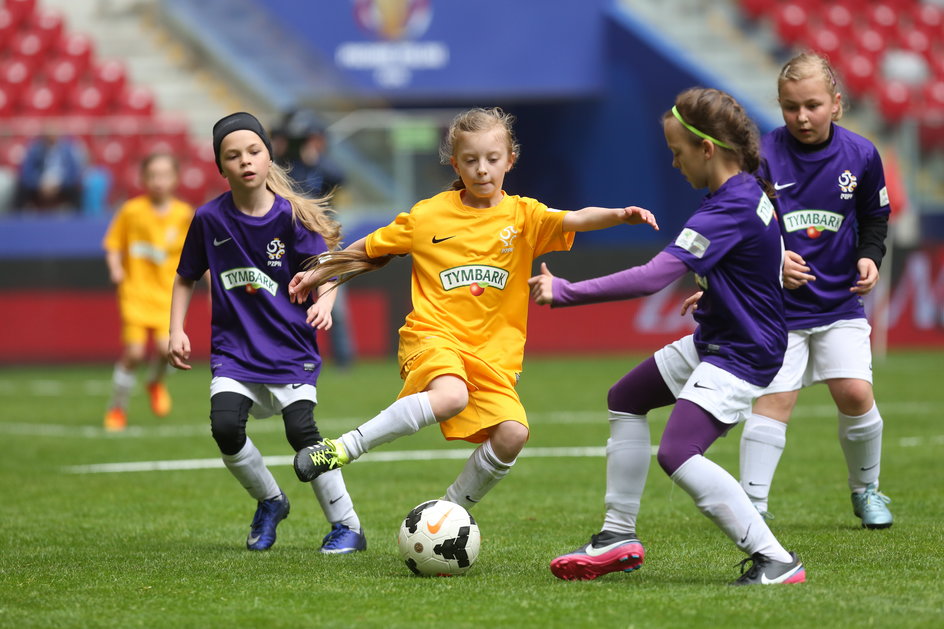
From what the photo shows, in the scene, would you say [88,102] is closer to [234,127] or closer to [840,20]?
[840,20]

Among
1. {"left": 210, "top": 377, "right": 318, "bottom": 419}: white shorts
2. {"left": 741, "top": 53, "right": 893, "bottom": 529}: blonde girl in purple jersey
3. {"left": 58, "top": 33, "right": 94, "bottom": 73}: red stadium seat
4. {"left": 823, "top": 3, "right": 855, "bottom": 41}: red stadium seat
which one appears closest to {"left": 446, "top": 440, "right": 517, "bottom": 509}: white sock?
{"left": 210, "top": 377, "right": 318, "bottom": 419}: white shorts

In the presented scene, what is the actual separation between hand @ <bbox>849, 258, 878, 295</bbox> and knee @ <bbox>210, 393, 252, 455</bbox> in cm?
272

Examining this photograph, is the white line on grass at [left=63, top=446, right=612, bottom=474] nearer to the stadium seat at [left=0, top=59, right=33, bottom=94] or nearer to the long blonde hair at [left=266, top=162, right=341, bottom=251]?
the long blonde hair at [left=266, top=162, right=341, bottom=251]

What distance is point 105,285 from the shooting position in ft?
52.7

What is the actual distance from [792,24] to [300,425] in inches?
719

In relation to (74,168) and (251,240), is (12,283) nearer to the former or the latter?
(74,168)

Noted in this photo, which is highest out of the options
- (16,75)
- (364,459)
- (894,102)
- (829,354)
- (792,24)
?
(792,24)

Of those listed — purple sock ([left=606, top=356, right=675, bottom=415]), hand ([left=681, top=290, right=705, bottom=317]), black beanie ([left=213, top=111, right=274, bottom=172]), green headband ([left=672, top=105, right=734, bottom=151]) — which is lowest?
purple sock ([left=606, top=356, right=675, bottom=415])

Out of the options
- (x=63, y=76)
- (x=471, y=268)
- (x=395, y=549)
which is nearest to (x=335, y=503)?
(x=395, y=549)

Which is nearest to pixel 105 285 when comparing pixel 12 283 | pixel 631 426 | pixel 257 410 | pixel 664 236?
pixel 12 283

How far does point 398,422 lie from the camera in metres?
5.20

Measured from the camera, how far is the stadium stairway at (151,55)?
69.7 ft

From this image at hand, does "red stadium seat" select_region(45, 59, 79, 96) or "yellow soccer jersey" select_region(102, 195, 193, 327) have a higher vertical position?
"red stadium seat" select_region(45, 59, 79, 96)

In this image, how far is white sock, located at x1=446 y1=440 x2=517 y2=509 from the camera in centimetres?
545
